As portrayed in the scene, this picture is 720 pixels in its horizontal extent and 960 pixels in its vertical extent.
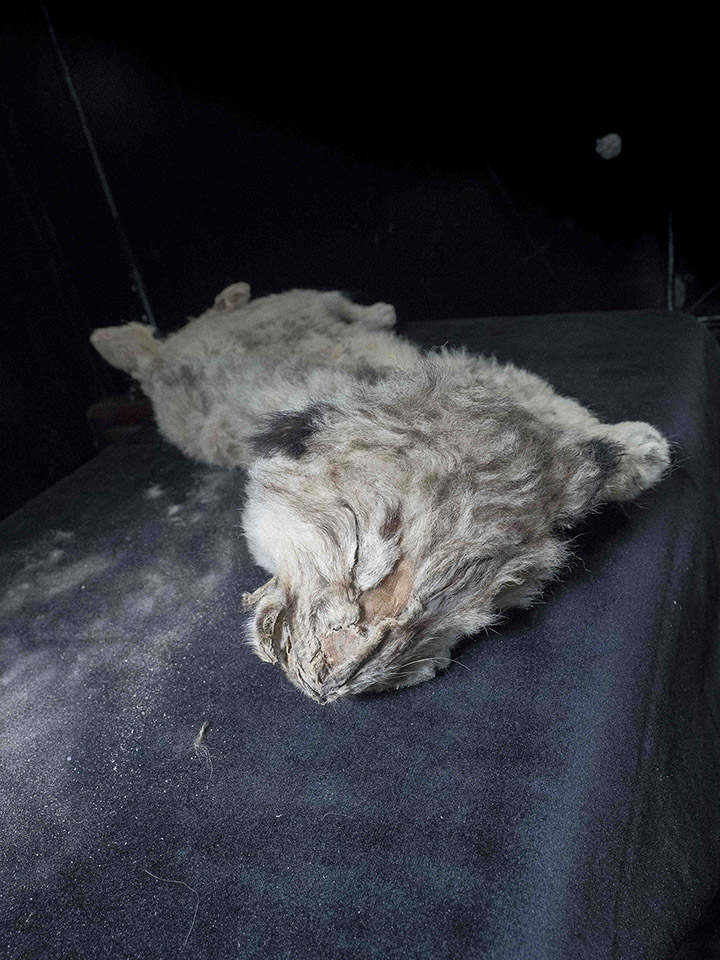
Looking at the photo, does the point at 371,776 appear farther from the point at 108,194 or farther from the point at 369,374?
the point at 108,194

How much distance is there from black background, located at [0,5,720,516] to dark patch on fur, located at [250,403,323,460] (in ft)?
4.97

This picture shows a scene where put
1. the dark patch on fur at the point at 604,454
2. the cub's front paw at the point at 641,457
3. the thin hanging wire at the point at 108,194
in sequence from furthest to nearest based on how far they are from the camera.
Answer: the thin hanging wire at the point at 108,194 → the cub's front paw at the point at 641,457 → the dark patch on fur at the point at 604,454

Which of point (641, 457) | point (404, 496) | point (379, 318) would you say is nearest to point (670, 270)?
point (379, 318)

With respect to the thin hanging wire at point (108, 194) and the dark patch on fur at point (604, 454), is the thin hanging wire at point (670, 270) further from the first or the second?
the thin hanging wire at point (108, 194)

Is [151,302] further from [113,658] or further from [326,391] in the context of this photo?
[113,658]

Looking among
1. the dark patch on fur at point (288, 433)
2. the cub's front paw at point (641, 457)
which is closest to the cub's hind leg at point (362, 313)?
the dark patch on fur at point (288, 433)

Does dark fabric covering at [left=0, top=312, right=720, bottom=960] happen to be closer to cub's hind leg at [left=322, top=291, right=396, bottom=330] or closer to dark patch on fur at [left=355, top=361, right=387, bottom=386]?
dark patch on fur at [left=355, top=361, right=387, bottom=386]

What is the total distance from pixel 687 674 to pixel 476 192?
264cm

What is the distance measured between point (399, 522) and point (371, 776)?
512 mm

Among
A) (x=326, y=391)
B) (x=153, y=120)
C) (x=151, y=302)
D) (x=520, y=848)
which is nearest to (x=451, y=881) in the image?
(x=520, y=848)

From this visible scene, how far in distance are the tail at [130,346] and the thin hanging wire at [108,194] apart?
864 millimetres

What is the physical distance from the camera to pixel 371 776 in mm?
1231

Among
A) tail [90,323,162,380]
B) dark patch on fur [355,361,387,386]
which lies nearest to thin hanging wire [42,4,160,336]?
tail [90,323,162,380]

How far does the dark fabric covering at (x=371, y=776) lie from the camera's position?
102cm
